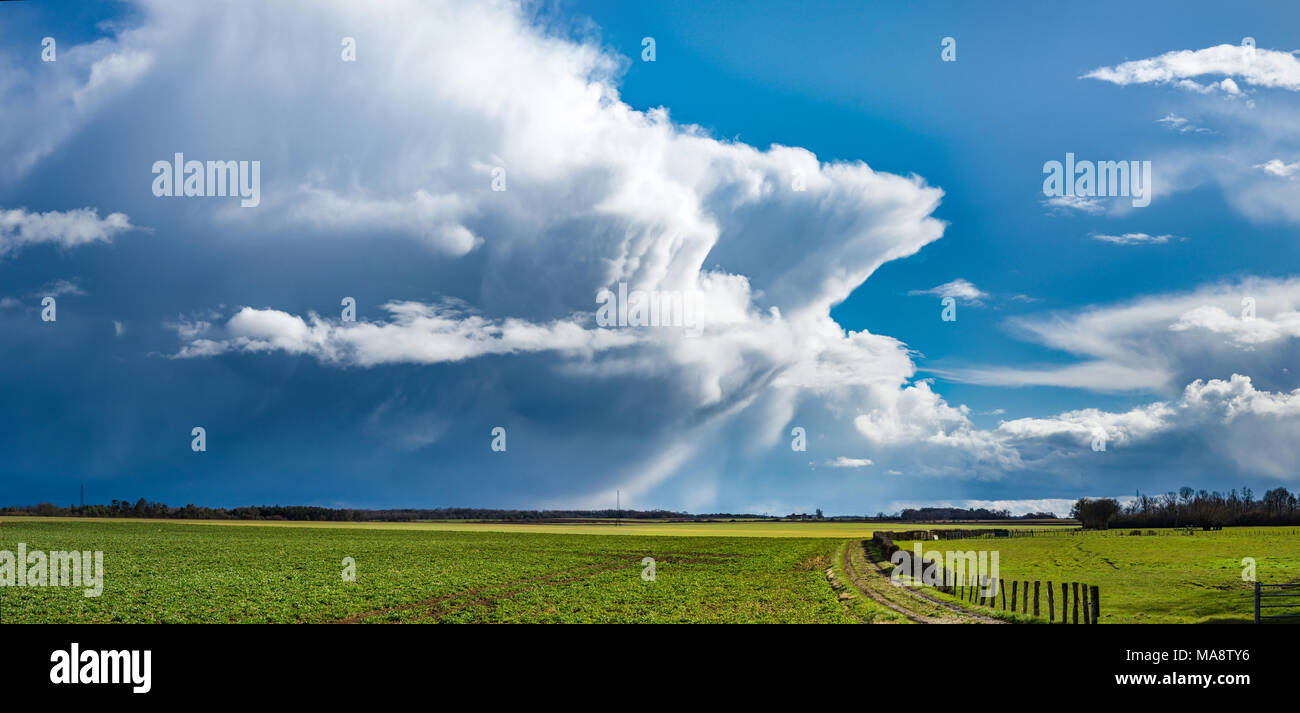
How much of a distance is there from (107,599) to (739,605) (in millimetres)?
33554

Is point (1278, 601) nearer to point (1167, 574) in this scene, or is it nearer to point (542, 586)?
point (1167, 574)

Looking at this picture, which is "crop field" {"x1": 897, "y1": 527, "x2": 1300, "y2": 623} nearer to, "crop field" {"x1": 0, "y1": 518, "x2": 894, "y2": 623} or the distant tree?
"crop field" {"x1": 0, "y1": 518, "x2": 894, "y2": 623}

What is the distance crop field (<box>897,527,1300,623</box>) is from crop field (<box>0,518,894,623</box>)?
51.2ft

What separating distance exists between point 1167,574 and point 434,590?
5416cm

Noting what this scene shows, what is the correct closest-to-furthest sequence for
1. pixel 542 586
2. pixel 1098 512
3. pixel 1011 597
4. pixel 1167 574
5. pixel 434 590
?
pixel 1011 597 → pixel 434 590 → pixel 542 586 → pixel 1167 574 → pixel 1098 512

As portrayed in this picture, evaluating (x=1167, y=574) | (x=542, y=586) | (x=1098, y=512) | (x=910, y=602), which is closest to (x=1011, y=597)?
(x=910, y=602)

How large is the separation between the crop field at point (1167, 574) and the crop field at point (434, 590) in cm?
1561

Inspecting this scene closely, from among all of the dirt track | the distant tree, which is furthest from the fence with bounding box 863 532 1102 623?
the distant tree

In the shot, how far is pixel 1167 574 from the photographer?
2267 inches

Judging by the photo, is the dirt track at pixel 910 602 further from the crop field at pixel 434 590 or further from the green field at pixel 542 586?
the crop field at pixel 434 590

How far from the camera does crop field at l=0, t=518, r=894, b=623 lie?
35625 mm
